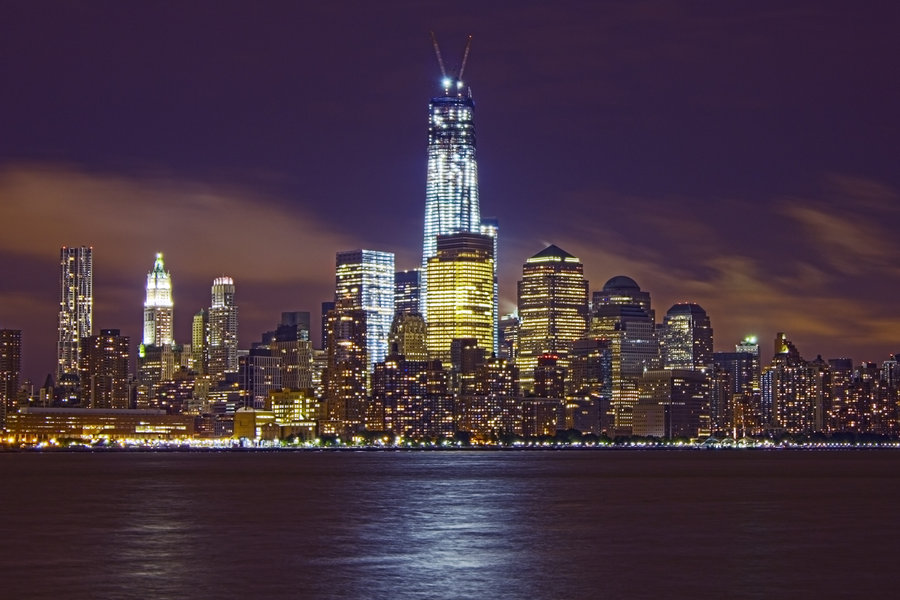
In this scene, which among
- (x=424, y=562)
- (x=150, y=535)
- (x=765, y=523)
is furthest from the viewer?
(x=765, y=523)

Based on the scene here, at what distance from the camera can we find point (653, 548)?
272 ft

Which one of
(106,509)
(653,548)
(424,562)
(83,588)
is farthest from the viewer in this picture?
(106,509)

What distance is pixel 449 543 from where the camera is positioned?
282 feet

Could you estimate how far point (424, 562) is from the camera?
75500 mm

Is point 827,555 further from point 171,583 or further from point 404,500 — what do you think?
point 404,500

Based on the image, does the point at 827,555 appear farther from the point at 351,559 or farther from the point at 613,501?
the point at 613,501

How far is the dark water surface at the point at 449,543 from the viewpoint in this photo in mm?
66688

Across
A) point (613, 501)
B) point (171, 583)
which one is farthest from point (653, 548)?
point (613, 501)

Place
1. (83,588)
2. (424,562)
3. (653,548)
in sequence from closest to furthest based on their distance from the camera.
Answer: (83,588), (424,562), (653,548)

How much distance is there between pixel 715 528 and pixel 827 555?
55.1ft

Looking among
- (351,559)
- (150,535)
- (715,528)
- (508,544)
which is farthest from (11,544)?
(715,528)

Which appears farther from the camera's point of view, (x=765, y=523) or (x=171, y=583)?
(x=765, y=523)

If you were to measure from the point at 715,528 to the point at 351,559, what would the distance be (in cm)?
2866

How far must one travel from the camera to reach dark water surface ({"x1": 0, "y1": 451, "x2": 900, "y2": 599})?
219ft
